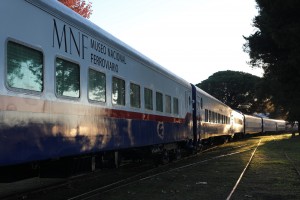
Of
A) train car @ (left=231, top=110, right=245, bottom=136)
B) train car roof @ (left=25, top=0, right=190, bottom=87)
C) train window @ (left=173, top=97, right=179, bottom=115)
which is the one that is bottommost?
train car @ (left=231, top=110, right=245, bottom=136)

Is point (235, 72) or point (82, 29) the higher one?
point (235, 72)

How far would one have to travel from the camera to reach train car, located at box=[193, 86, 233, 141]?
20.2m

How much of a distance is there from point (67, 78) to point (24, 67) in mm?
1292

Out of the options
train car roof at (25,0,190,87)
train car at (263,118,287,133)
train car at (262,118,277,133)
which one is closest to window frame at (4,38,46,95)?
train car roof at (25,0,190,87)

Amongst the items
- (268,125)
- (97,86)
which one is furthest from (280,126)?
(97,86)

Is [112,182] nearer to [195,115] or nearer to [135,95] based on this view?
[135,95]

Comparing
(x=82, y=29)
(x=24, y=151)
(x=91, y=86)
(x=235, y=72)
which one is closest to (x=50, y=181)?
(x=91, y=86)

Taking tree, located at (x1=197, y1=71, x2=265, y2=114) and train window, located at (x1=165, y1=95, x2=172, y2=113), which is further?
tree, located at (x1=197, y1=71, x2=265, y2=114)

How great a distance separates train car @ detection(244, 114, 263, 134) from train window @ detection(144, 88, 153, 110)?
39234 millimetres

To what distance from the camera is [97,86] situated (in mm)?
8805

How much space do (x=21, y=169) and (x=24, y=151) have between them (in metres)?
1.02

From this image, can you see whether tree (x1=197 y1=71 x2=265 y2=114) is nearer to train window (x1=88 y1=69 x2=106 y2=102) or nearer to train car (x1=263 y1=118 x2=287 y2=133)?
train car (x1=263 y1=118 x2=287 y2=133)

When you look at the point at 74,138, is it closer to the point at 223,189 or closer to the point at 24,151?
the point at 24,151

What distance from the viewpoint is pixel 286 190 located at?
10375 mm
